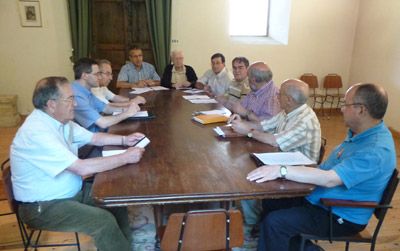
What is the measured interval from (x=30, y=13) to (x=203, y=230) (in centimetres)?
476

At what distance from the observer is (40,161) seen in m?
1.54

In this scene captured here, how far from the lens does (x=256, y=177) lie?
1.51 metres

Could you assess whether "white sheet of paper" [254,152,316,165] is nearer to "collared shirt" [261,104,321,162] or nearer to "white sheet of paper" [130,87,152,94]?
"collared shirt" [261,104,321,162]

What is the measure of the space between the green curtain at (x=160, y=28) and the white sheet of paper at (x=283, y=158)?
3.68m

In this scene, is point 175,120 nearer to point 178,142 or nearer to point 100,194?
point 178,142

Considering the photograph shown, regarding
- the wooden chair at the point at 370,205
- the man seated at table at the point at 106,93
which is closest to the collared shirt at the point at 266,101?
the man seated at table at the point at 106,93

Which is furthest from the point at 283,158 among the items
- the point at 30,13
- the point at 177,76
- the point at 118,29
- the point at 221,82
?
the point at 30,13

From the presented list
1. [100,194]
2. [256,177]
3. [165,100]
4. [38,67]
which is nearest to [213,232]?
[256,177]

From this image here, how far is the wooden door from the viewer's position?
4.97m

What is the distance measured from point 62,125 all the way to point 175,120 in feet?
3.21

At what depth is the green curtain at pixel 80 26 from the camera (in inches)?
189

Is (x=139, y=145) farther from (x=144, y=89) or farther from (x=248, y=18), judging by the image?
(x=248, y=18)

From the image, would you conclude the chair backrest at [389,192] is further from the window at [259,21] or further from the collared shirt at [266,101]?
the window at [259,21]

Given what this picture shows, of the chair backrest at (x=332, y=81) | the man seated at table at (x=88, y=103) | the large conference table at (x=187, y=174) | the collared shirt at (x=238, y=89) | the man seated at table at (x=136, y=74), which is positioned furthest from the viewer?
the chair backrest at (x=332, y=81)
